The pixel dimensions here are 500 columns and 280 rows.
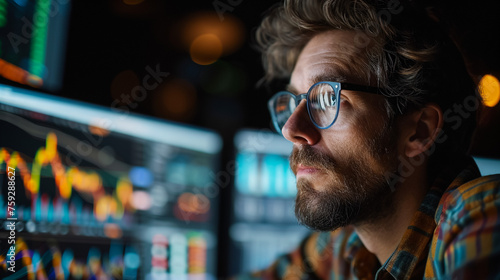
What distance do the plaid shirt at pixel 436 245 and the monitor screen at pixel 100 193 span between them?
348 millimetres

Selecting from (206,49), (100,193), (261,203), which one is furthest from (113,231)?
(206,49)

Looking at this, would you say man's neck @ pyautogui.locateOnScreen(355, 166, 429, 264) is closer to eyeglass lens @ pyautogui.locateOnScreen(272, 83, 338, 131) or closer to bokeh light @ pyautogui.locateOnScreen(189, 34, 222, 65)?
eyeglass lens @ pyautogui.locateOnScreen(272, 83, 338, 131)

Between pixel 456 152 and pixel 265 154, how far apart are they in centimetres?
86

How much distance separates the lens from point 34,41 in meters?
1.12

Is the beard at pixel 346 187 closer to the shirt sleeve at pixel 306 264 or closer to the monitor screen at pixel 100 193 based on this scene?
the shirt sleeve at pixel 306 264

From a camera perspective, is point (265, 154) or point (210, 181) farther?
point (265, 154)

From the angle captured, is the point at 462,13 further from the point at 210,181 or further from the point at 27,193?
the point at 27,193

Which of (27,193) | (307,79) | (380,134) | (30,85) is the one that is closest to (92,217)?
(27,193)

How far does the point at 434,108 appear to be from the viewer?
3.62ft

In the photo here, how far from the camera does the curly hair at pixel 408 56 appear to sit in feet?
3.55

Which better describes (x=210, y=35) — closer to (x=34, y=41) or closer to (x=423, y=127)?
(x=34, y=41)

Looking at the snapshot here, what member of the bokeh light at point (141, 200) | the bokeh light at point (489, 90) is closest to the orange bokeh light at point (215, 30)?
the bokeh light at point (141, 200)

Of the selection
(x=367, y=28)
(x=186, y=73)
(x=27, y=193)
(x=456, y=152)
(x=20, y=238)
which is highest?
(x=186, y=73)

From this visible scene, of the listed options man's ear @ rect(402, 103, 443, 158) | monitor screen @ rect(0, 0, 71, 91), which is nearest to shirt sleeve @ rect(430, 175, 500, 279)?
man's ear @ rect(402, 103, 443, 158)
